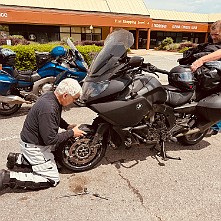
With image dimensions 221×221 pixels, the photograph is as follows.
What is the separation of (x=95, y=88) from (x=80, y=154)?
91 cm

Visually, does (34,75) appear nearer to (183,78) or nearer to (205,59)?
(183,78)

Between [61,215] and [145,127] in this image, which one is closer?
[61,215]

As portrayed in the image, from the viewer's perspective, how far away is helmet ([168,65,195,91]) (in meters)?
3.46

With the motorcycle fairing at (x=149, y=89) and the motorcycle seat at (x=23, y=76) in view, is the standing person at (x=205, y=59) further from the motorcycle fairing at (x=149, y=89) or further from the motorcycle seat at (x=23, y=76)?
the motorcycle seat at (x=23, y=76)

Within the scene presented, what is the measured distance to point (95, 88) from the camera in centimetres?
287

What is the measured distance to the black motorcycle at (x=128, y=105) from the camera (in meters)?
2.89

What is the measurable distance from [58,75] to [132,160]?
2.90 metres

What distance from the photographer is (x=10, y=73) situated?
5.17 m

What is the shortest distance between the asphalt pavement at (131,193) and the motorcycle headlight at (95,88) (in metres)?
1.13

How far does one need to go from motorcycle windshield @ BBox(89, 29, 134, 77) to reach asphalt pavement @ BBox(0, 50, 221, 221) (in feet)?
4.65

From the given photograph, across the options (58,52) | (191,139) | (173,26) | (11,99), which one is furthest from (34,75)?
(173,26)

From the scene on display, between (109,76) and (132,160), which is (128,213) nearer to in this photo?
(132,160)

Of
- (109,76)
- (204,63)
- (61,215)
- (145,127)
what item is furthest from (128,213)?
(204,63)

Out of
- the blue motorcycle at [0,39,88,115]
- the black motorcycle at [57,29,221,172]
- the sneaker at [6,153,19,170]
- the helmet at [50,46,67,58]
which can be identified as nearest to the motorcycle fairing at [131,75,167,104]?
the black motorcycle at [57,29,221,172]
